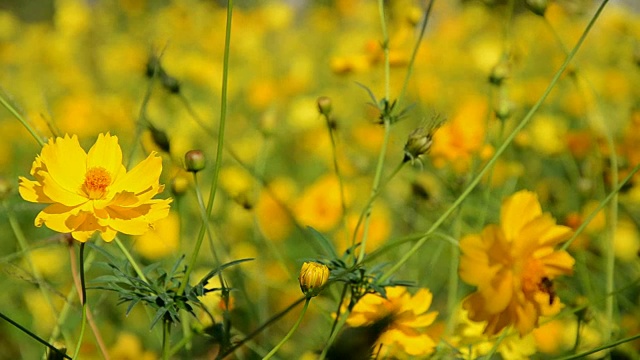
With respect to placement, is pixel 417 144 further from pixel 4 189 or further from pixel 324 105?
pixel 4 189

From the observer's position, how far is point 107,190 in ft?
1.78

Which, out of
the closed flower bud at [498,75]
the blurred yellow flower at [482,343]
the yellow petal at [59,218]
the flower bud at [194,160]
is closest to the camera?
the yellow petal at [59,218]

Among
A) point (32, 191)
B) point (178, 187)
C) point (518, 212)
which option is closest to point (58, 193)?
point (32, 191)

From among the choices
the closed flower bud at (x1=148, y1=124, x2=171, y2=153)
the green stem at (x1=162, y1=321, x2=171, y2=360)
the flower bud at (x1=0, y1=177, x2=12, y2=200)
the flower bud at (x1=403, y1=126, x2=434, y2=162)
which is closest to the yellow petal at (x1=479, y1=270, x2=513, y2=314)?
the flower bud at (x1=403, y1=126, x2=434, y2=162)

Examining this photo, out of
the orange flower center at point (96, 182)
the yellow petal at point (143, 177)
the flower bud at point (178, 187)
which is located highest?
the flower bud at point (178, 187)

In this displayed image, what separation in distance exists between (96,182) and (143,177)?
39mm

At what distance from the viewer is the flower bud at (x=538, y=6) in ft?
2.49

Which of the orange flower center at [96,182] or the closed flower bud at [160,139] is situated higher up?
the closed flower bud at [160,139]

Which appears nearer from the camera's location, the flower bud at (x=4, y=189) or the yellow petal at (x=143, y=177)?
the yellow petal at (x=143, y=177)

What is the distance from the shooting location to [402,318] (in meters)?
0.62

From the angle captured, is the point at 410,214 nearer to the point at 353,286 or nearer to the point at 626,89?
the point at 353,286

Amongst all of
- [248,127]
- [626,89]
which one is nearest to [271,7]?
[248,127]

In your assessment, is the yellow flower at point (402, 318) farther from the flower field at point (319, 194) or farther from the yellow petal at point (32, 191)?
the yellow petal at point (32, 191)

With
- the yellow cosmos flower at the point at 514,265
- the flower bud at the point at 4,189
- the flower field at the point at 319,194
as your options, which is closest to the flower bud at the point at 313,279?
the flower field at the point at 319,194
